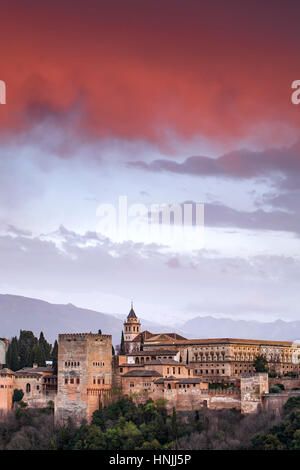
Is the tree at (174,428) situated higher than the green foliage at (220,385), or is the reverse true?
the green foliage at (220,385)

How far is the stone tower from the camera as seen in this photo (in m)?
65.8

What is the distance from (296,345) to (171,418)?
2919 centimetres

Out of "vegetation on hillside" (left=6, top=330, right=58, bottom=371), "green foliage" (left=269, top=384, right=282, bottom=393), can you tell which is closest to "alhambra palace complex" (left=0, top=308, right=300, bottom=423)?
"green foliage" (left=269, top=384, right=282, bottom=393)

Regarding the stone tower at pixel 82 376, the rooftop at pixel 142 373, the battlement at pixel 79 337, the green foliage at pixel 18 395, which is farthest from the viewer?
the green foliage at pixel 18 395

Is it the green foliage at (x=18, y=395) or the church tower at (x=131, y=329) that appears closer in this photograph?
the green foliage at (x=18, y=395)

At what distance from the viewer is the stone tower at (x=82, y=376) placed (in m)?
65.8

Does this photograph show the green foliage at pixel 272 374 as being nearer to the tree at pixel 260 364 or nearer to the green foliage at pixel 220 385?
the tree at pixel 260 364

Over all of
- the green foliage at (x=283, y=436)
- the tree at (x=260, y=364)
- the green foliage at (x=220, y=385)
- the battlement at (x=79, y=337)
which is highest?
the battlement at (x=79, y=337)

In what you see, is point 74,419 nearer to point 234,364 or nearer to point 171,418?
point 171,418

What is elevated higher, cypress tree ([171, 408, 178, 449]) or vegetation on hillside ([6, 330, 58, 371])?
vegetation on hillside ([6, 330, 58, 371])

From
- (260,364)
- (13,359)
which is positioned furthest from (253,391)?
(13,359)

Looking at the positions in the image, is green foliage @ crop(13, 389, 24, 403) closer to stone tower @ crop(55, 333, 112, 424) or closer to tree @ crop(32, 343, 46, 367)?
stone tower @ crop(55, 333, 112, 424)

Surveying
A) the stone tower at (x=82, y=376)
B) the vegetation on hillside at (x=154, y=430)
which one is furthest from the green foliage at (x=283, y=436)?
the stone tower at (x=82, y=376)
